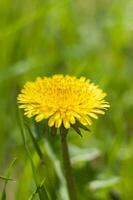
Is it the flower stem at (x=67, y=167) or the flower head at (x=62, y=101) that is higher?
the flower head at (x=62, y=101)

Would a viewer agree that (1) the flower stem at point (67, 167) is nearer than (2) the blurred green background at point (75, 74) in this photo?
Yes

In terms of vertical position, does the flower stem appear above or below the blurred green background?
below

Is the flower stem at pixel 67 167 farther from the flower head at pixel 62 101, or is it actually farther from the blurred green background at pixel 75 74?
the blurred green background at pixel 75 74

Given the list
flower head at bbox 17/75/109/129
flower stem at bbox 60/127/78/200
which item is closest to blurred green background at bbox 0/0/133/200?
flower stem at bbox 60/127/78/200

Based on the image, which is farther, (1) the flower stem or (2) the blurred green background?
(2) the blurred green background

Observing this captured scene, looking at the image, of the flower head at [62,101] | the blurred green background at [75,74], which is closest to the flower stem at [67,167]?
the flower head at [62,101]

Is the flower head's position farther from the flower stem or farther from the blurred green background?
the blurred green background

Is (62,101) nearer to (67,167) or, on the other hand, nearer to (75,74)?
(67,167)
